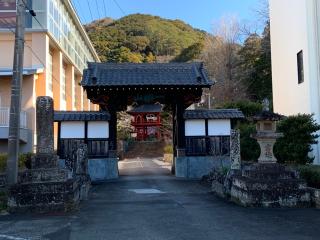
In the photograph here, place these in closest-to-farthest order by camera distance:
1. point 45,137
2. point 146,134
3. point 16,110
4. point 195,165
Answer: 1. point 16,110
2. point 45,137
3. point 195,165
4. point 146,134

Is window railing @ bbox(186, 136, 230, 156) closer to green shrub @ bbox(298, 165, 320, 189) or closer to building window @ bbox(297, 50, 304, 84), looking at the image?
building window @ bbox(297, 50, 304, 84)

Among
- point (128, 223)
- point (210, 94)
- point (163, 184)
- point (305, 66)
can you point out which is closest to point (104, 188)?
point (163, 184)

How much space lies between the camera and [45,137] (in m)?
13.1

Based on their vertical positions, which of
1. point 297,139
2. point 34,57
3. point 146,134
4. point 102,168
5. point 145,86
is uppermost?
point 34,57

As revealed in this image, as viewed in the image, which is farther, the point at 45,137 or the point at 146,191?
the point at 146,191

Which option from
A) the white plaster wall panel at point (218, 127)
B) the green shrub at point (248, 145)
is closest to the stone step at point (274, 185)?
the green shrub at point (248, 145)

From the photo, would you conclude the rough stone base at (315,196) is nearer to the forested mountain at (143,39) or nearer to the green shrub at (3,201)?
the green shrub at (3,201)

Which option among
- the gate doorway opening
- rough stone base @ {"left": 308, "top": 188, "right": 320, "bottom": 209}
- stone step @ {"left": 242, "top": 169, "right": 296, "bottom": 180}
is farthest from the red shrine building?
rough stone base @ {"left": 308, "top": 188, "right": 320, "bottom": 209}

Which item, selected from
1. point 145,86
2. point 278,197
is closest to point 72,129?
point 145,86

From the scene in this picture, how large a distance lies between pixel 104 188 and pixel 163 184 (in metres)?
2.73

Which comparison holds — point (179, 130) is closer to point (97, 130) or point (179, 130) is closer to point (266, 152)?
point (97, 130)

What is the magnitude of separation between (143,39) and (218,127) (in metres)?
69.8

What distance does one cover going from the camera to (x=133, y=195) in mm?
15125

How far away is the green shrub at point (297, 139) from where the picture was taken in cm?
1664
